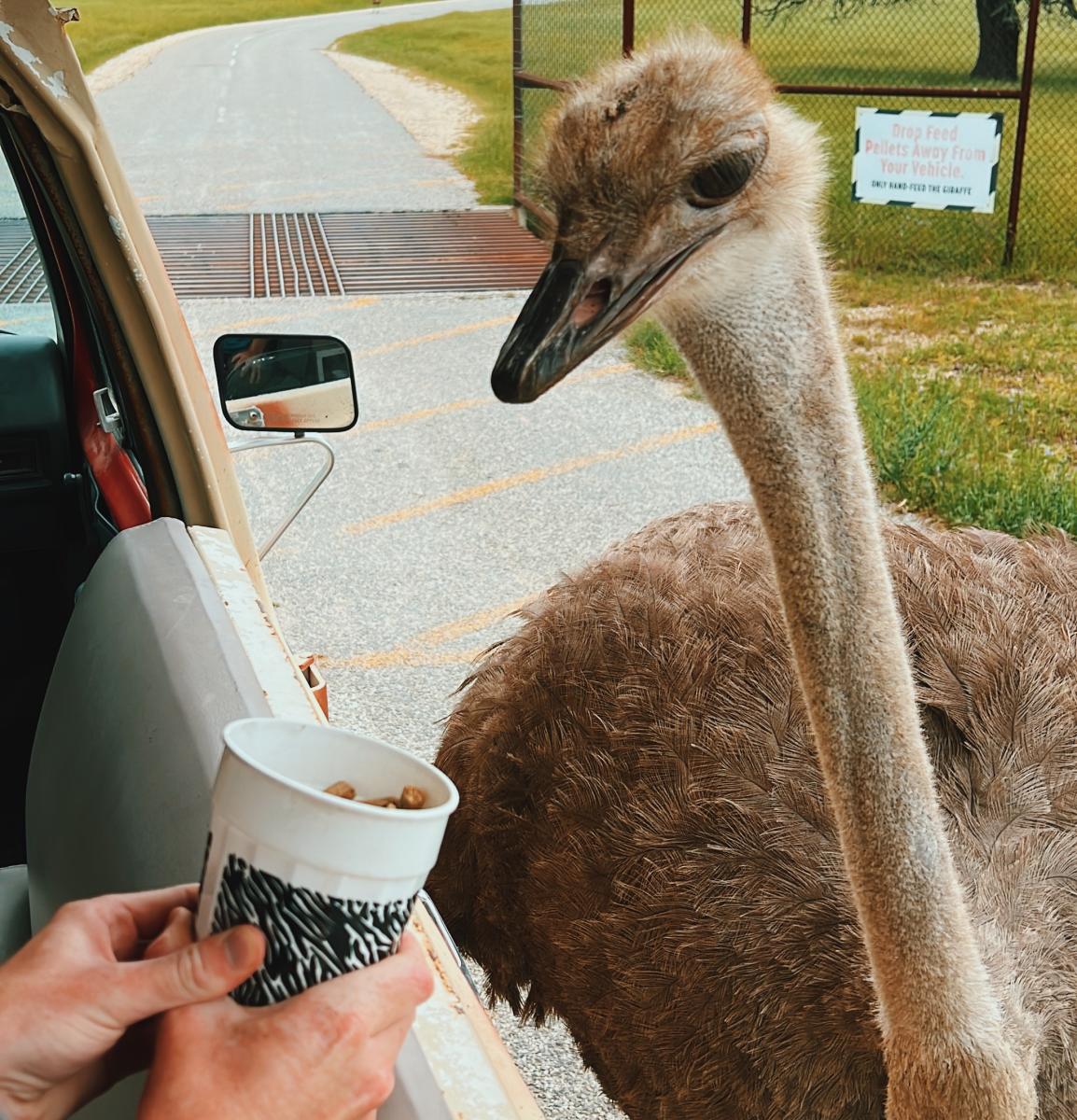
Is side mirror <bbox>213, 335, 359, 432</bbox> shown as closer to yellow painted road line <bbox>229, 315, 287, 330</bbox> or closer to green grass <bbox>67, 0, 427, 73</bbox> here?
yellow painted road line <bbox>229, 315, 287, 330</bbox>

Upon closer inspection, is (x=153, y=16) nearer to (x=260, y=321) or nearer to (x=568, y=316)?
(x=260, y=321)

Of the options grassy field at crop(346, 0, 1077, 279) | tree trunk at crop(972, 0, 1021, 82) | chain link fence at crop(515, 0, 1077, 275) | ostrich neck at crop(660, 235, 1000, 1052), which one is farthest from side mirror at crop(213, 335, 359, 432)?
tree trunk at crop(972, 0, 1021, 82)

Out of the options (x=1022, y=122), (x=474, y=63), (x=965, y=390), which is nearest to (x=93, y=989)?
(x=965, y=390)

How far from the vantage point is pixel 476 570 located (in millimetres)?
6059

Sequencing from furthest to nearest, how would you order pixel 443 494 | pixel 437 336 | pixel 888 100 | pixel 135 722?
pixel 888 100
pixel 437 336
pixel 443 494
pixel 135 722

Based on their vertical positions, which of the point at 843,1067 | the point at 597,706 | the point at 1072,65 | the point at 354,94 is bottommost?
the point at 354,94

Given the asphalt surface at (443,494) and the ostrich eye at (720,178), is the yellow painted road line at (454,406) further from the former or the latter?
the ostrich eye at (720,178)

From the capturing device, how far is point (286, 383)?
2701mm

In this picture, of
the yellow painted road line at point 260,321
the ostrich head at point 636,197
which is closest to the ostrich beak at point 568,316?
the ostrich head at point 636,197

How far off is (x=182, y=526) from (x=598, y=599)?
1.18m

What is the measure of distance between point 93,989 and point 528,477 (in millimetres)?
6067

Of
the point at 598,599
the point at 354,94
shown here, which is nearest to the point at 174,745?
the point at 598,599

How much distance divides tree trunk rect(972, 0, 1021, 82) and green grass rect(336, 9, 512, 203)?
4.46 meters

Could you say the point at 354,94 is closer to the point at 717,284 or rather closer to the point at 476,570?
the point at 476,570
